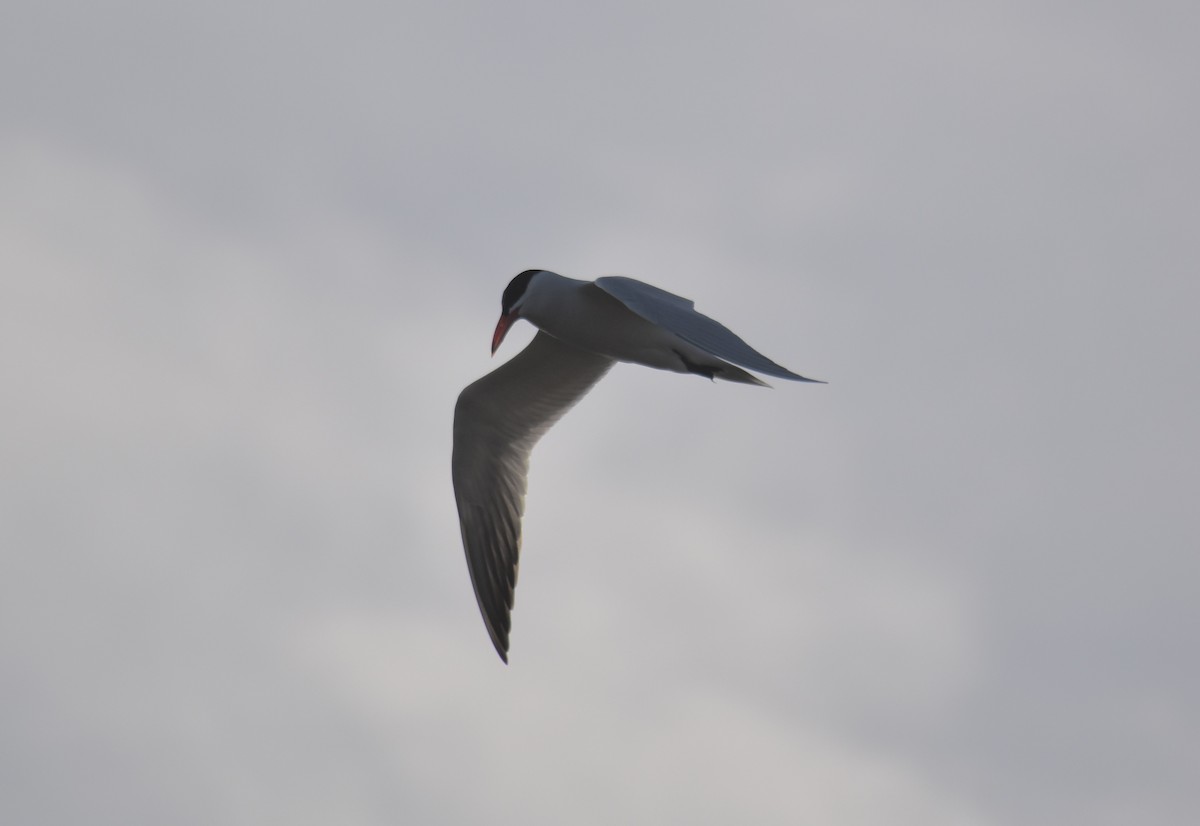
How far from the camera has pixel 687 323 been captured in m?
9.07

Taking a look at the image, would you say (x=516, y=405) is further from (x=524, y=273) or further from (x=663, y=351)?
(x=663, y=351)

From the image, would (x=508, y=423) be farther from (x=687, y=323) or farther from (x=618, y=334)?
(x=687, y=323)

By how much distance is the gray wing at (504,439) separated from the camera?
12500 millimetres

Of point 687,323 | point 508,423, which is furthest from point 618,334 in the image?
point 508,423

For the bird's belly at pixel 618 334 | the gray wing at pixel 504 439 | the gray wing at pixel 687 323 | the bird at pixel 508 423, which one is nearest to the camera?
the gray wing at pixel 687 323

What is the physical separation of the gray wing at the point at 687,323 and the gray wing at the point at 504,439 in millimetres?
2628

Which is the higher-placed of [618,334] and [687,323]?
[618,334]

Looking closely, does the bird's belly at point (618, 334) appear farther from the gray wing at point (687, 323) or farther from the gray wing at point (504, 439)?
the gray wing at point (504, 439)

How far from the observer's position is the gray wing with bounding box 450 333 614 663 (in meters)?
12.5

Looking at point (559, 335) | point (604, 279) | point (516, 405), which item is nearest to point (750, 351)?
point (604, 279)

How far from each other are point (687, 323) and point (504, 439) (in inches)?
165

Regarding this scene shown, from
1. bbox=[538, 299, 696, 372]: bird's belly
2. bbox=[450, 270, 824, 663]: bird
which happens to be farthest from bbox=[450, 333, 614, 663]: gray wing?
bbox=[538, 299, 696, 372]: bird's belly

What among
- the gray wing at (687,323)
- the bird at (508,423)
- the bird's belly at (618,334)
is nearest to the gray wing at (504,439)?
the bird at (508,423)

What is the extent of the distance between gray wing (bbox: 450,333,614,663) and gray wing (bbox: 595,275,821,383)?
2.63 m
